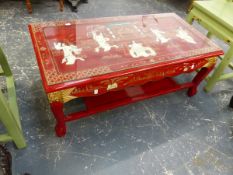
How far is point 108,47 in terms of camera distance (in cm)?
113

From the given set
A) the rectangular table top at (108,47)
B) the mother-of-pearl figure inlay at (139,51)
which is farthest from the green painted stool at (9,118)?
the mother-of-pearl figure inlay at (139,51)

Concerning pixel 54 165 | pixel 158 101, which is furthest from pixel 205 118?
pixel 54 165

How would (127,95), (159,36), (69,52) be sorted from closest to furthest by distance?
1. (69,52)
2. (159,36)
3. (127,95)

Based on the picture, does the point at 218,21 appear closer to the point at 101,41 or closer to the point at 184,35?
the point at 184,35

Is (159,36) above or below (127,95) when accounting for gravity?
above

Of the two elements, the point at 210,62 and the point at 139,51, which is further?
the point at 210,62

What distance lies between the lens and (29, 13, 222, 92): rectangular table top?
Answer: 964 mm

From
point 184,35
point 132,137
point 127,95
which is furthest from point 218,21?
point 132,137

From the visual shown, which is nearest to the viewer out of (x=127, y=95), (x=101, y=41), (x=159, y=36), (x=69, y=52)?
(x=69, y=52)

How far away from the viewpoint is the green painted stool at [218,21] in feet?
4.60

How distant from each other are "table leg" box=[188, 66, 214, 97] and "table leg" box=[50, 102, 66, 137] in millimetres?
1010

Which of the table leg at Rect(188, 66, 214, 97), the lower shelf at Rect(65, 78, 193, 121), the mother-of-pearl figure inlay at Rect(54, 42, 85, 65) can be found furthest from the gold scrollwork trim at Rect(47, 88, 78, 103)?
the table leg at Rect(188, 66, 214, 97)

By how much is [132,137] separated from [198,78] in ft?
2.23

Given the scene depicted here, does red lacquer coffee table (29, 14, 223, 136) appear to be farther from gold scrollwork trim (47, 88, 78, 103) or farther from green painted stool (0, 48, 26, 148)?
green painted stool (0, 48, 26, 148)
